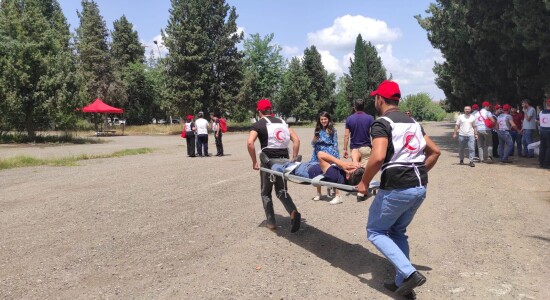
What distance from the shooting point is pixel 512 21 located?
15375mm

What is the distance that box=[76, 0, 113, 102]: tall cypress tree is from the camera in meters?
50.3

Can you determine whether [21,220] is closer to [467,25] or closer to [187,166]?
[187,166]

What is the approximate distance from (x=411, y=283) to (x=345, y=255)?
4.89 feet

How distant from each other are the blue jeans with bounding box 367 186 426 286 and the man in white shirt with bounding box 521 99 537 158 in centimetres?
1119

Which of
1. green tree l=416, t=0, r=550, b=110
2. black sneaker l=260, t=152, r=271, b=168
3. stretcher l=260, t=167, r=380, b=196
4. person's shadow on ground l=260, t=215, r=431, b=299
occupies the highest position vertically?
green tree l=416, t=0, r=550, b=110

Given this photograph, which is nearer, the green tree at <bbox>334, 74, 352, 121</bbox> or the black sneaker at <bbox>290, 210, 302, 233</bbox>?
the black sneaker at <bbox>290, 210, 302, 233</bbox>

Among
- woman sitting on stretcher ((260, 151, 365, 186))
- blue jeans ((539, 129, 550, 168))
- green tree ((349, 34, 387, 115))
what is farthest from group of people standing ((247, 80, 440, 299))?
green tree ((349, 34, 387, 115))

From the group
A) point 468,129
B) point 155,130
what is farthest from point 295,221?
point 155,130

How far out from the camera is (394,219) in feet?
13.1

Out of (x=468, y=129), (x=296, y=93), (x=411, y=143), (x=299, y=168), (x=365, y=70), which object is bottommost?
(x=299, y=168)

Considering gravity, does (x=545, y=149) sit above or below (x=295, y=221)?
above

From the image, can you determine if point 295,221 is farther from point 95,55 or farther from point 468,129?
point 95,55

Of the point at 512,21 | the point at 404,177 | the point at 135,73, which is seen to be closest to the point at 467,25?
the point at 512,21

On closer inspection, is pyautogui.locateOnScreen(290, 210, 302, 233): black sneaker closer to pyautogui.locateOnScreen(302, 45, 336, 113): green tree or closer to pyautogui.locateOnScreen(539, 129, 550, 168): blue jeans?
pyautogui.locateOnScreen(539, 129, 550, 168): blue jeans
